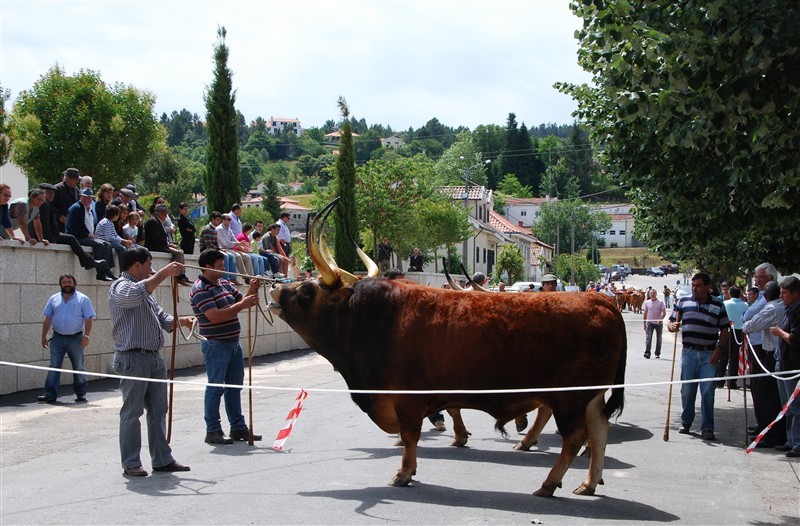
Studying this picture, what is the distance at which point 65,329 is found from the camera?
1288 cm

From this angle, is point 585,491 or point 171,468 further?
point 171,468

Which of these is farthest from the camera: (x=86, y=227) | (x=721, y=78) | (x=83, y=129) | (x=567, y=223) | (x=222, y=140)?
(x=567, y=223)

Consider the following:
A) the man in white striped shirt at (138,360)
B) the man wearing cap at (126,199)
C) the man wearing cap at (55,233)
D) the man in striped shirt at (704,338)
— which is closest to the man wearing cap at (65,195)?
the man wearing cap at (55,233)

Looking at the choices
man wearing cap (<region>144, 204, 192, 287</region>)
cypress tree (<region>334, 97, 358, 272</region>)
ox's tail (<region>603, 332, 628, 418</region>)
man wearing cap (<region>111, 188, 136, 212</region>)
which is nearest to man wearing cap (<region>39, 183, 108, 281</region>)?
man wearing cap (<region>111, 188, 136, 212</region>)

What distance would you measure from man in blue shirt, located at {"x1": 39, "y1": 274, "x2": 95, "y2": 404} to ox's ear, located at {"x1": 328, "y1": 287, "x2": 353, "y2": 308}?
616cm

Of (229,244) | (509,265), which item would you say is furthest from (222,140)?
(509,265)

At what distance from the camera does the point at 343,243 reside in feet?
102

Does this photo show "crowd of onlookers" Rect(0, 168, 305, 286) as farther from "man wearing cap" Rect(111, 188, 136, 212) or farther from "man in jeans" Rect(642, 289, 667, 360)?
"man in jeans" Rect(642, 289, 667, 360)

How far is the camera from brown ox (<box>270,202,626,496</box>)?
7.64m

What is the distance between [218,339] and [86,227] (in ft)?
20.7

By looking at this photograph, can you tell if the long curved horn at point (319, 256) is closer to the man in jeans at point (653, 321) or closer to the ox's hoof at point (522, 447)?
the ox's hoof at point (522, 447)

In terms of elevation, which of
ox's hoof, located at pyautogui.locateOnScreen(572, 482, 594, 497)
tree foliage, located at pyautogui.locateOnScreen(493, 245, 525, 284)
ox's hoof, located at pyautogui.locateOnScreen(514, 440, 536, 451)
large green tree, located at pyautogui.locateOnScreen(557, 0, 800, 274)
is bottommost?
ox's hoof, located at pyautogui.locateOnScreen(514, 440, 536, 451)

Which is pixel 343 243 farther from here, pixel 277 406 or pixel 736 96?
pixel 736 96

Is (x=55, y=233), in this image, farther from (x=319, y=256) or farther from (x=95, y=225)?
(x=319, y=256)
